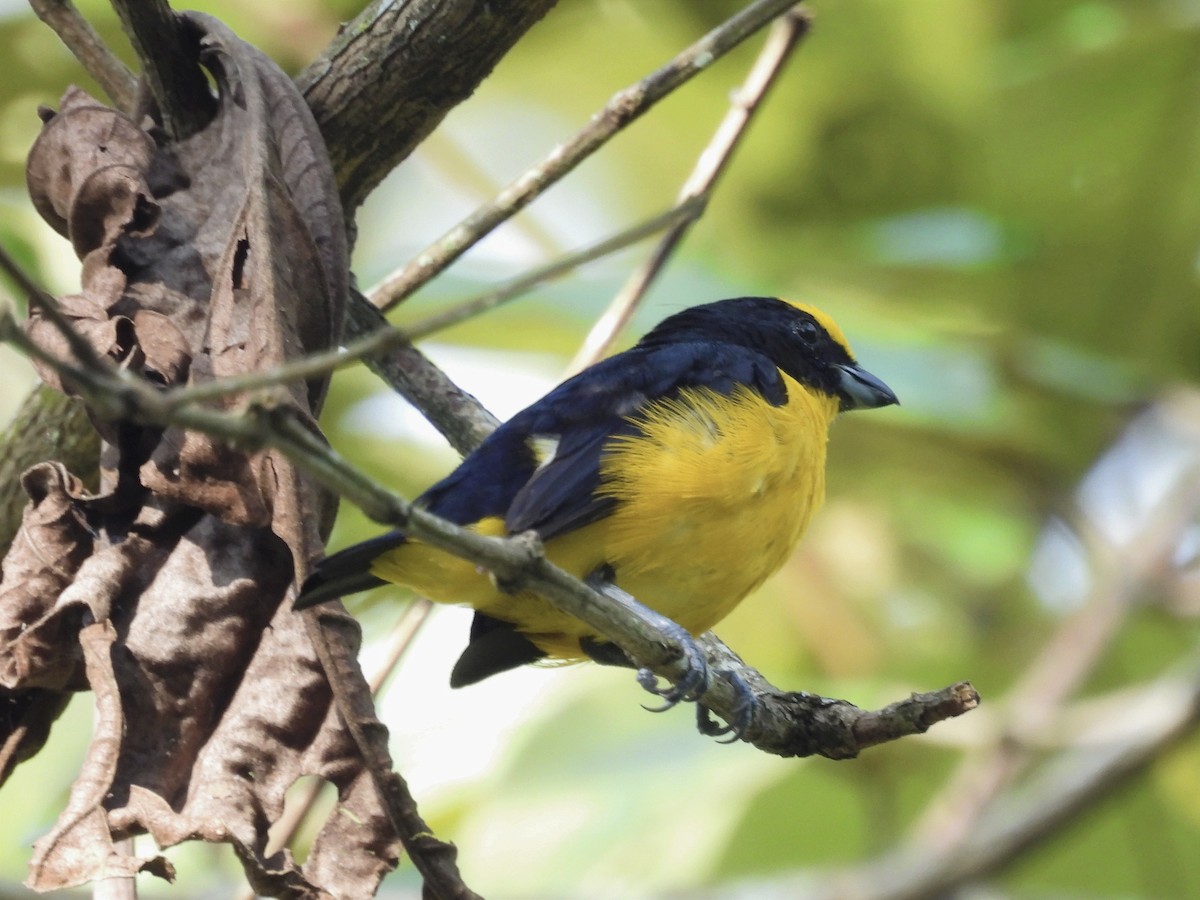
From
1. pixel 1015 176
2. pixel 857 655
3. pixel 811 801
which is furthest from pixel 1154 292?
pixel 811 801

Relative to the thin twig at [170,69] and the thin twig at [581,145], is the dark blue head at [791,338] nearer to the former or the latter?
the thin twig at [581,145]

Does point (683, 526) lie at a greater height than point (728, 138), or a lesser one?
lesser

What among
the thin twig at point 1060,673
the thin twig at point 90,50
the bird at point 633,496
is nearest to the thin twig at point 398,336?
the bird at point 633,496

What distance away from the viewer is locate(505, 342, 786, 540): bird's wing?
128 inches

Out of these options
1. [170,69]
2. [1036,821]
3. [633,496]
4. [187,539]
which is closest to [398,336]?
[187,539]

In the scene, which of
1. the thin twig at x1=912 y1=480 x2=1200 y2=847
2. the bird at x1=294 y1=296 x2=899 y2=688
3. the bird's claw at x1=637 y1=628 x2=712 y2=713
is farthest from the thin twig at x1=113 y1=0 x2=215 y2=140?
the thin twig at x1=912 y1=480 x2=1200 y2=847

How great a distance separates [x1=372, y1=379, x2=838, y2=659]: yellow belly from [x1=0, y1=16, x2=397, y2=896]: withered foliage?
56cm

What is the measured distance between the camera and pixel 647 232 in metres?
1.64

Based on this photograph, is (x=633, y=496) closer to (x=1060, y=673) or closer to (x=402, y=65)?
(x=402, y=65)

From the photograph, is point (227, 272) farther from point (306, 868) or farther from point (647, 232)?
point (647, 232)

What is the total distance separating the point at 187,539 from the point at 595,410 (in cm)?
117

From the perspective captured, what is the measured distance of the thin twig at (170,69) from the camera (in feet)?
10.3

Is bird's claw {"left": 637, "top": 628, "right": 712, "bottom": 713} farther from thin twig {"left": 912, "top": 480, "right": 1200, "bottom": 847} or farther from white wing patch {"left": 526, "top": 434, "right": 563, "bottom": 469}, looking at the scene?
thin twig {"left": 912, "top": 480, "right": 1200, "bottom": 847}

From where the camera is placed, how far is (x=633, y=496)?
332 cm
